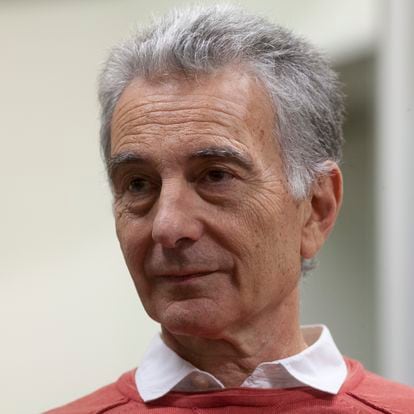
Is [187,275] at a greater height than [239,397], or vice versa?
[187,275]

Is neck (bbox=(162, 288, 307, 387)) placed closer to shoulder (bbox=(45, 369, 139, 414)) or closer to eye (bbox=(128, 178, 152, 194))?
shoulder (bbox=(45, 369, 139, 414))

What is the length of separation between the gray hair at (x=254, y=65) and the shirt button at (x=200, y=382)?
343 millimetres

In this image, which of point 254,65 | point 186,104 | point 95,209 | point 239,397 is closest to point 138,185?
point 186,104

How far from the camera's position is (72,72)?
7.95ft

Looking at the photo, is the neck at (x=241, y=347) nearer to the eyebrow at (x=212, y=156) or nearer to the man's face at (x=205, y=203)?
the man's face at (x=205, y=203)

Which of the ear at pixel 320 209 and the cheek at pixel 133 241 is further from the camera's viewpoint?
the ear at pixel 320 209

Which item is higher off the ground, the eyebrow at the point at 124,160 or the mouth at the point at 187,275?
the eyebrow at the point at 124,160

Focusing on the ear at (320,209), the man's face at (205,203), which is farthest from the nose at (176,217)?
the ear at (320,209)

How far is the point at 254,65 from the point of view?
144 centimetres

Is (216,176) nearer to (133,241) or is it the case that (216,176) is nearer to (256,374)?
(133,241)

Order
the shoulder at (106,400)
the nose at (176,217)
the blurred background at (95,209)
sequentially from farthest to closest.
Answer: the blurred background at (95,209), the shoulder at (106,400), the nose at (176,217)

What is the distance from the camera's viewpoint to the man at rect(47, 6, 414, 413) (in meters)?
1.37

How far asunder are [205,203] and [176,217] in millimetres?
60

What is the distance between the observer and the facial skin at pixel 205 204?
4.48 ft
